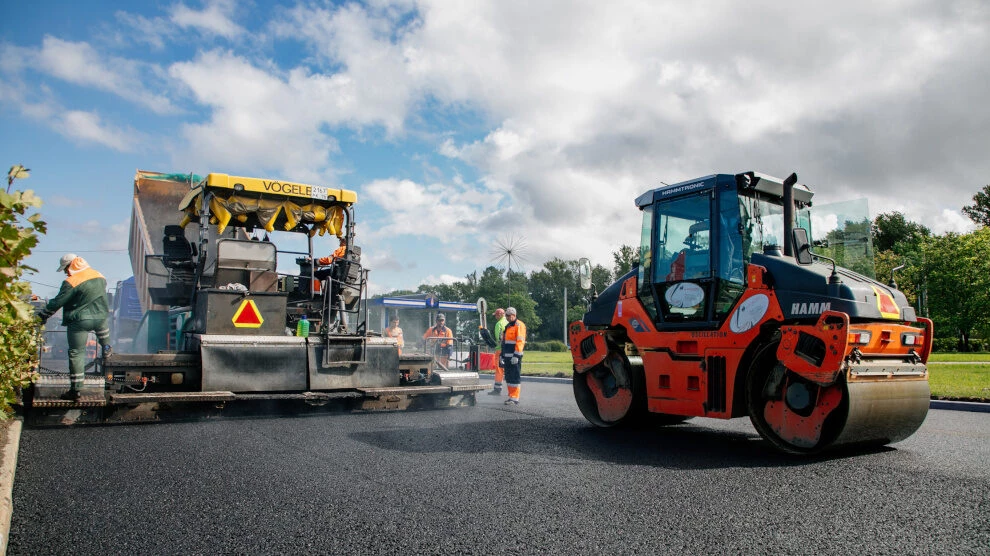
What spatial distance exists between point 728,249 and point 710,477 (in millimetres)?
2112

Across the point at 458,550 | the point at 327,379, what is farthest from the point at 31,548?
the point at 327,379

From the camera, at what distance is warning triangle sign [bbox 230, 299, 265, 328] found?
24.3 feet

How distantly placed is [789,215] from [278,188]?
18.5 feet

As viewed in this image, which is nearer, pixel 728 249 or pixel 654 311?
pixel 728 249

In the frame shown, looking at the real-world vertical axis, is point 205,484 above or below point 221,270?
below

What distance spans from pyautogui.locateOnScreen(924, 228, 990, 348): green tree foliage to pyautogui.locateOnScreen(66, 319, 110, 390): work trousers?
40653mm

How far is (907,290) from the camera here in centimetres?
3556

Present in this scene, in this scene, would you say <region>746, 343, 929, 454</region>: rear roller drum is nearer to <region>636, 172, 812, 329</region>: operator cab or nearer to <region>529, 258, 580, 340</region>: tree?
<region>636, 172, 812, 329</region>: operator cab

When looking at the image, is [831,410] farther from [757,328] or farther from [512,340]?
[512,340]

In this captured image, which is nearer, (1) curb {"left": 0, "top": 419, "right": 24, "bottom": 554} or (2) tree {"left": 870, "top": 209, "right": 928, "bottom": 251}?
(1) curb {"left": 0, "top": 419, "right": 24, "bottom": 554}

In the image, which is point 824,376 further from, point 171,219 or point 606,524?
point 171,219

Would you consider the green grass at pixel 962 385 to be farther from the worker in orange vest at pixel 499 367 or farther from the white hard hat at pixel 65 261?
the white hard hat at pixel 65 261

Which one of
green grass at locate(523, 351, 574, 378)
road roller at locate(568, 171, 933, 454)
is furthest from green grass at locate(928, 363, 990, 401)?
green grass at locate(523, 351, 574, 378)

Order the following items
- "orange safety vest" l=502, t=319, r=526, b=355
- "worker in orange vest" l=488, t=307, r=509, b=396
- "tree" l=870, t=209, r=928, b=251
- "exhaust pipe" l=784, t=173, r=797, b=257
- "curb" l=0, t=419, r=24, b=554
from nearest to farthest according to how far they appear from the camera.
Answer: "curb" l=0, t=419, r=24, b=554, "exhaust pipe" l=784, t=173, r=797, b=257, "orange safety vest" l=502, t=319, r=526, b=355, "worker in orange vest" l=488, t=307, r=509, b=396, "tree" l=870, t=209, r=928, b=251
